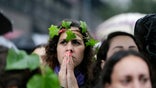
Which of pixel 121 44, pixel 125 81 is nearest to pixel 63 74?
pixel 121 44

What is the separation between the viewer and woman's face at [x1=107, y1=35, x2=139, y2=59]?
5.35 metres

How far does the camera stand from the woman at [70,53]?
5786 mm

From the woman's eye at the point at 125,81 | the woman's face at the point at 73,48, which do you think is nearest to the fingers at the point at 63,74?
the woman's face at the point at 73,48

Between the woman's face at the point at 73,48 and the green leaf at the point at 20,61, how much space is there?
1.68 metres

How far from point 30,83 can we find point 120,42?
1.37 metres

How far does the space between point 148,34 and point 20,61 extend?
1.83 m

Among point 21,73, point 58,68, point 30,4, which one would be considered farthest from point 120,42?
point 30,4

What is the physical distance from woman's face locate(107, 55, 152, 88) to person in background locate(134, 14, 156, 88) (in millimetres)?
1205

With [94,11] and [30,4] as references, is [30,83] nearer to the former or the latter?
[30,4]

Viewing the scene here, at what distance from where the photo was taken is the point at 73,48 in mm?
5961

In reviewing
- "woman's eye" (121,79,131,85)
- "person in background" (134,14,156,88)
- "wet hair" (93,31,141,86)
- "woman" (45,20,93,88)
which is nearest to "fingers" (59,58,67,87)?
"woman" (45,20,93,88)

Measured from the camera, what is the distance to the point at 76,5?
50375 millimetres

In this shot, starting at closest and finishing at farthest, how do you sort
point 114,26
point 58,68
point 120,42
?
point 120,42, point 58,68, point 114,26

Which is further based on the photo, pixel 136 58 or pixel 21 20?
pixel 21 20
